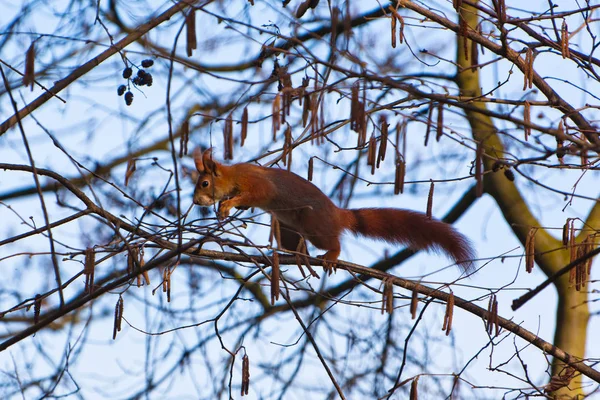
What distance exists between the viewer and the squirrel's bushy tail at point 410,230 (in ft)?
11.9

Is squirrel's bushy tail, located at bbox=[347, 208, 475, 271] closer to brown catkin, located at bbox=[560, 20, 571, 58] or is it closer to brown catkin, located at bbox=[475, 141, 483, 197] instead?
brown catkin, located at bbox=[560, 20, 571, 58]

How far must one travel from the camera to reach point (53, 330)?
5.53 m

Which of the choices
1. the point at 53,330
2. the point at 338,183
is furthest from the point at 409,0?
the point at 53,330

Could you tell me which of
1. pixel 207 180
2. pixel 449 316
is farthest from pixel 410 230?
pixel 449 316

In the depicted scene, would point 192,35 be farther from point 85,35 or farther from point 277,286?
point 85,35

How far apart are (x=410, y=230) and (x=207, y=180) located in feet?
3.48

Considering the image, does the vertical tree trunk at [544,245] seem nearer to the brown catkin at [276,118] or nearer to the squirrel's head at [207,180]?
the squirrel's head at [207,180]

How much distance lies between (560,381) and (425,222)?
138 cm

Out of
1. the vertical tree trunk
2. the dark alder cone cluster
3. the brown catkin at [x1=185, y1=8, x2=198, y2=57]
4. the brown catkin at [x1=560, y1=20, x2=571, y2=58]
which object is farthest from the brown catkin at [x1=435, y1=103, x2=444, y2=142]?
the vertical tree trunk

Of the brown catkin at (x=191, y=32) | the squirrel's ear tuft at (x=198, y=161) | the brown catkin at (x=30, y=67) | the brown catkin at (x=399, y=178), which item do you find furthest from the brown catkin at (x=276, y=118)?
the squirrel's ear tuft at (x=198, y=161)

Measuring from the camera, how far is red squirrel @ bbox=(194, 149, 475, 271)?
12.2 ft

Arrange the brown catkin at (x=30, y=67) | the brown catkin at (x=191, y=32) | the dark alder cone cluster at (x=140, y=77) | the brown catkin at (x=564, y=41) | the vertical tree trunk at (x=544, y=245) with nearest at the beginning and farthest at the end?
1. the brown catkin at (x=191, y=32)
2. the brown catkin at (x=30, y=67)
3. the brown catkin at (x=564, y=41)
4. the dark alder cone cluster at (x=140, y=77)
5. the vertical tree trunk at (x=544, y=245)

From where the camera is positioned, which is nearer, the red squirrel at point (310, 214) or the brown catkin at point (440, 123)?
the brown catkin at point (440, 123)

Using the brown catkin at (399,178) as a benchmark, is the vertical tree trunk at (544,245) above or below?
above
